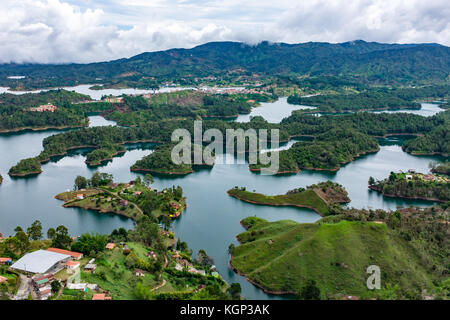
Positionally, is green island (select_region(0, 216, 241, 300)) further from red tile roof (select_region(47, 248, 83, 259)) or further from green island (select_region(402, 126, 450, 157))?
green island (select_region(402, 126, 450, 157))

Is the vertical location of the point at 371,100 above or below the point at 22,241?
above

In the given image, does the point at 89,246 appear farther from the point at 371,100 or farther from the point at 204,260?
the point at 371,100

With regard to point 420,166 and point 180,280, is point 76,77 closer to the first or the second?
point 420,166

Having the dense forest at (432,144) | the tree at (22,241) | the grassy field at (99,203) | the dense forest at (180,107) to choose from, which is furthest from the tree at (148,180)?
the dense forest at (432,144)

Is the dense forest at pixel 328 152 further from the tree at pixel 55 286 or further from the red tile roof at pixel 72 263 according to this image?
the tree at pixel 55 286

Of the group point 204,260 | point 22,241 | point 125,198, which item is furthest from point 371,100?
point 22,241
